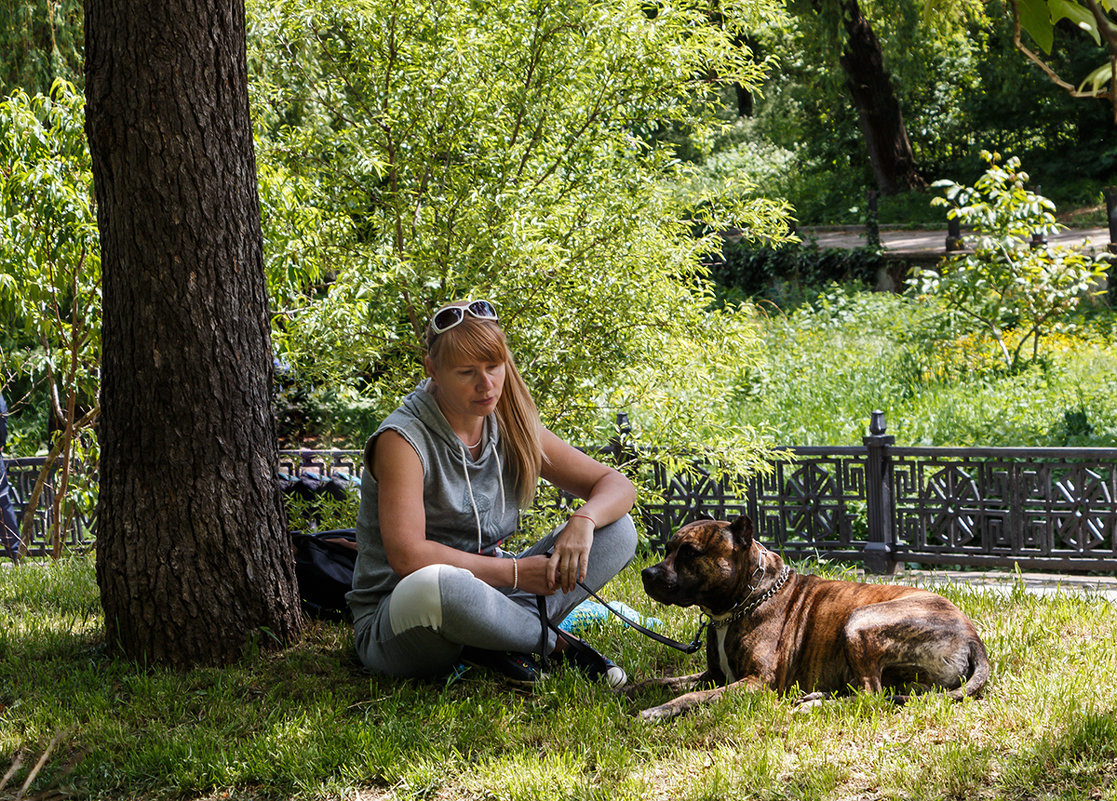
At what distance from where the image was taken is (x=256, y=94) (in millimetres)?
6129

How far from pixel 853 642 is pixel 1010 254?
30.9 feet

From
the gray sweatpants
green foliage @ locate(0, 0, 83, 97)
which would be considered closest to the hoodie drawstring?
the gray sweatpants

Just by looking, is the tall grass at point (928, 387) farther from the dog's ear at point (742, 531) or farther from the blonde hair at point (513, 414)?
the dog's ear at point (742, 531)

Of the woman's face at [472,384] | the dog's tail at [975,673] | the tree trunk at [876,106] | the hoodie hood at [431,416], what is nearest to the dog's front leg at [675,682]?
the dog's tail at [975,673]

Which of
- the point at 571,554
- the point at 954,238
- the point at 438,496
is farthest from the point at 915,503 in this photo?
the point at 954,238

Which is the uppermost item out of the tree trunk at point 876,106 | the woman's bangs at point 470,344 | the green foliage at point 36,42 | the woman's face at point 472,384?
the tree trunk at point 876,106

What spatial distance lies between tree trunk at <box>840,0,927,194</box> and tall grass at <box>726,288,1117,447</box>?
9591 millimetres

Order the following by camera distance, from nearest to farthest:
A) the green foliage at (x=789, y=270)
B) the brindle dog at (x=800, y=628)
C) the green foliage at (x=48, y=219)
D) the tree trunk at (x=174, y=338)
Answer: the brindle dog at (x=800, y=628) → the tree trunk at (x=174, y=338) → the green foliage at (x=48, y=219) → the green foliage at (x=789, y=270)

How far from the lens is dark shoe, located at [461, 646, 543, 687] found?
3.86 meters

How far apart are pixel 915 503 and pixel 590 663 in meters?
3.80

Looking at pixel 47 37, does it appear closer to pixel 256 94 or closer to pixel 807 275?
pixel 256 94

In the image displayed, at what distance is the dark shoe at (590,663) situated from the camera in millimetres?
3902

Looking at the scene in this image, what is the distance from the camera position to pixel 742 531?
3666 mm

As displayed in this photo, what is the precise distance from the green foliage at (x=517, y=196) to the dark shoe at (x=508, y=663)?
2102 millimetres
